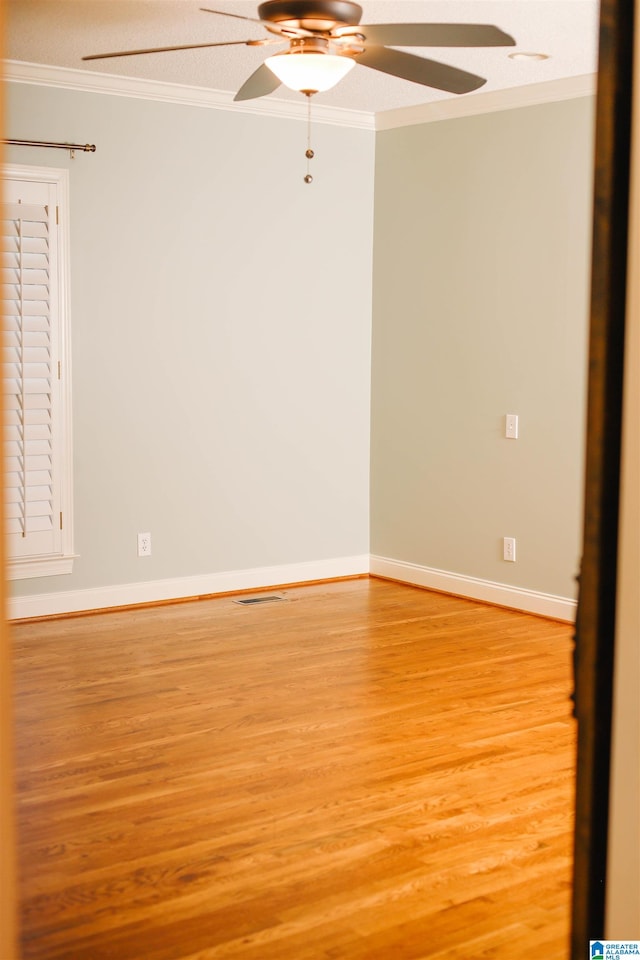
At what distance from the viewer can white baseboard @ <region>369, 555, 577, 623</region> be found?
5305mm

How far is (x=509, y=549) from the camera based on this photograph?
5508mm

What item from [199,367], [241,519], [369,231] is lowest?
[241,519]

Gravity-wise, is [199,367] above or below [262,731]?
above

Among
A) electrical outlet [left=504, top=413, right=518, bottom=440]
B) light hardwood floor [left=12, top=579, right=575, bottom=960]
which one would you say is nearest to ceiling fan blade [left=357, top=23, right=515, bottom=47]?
light hardwood floor [left=12, top=579, right=575, bottom=960]

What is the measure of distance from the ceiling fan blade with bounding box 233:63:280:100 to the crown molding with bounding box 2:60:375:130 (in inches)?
49.0

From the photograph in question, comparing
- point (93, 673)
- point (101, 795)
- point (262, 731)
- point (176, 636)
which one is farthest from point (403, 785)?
point (176, 636)

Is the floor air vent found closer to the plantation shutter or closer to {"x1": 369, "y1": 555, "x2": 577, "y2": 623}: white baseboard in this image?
{"x1": 369, "y1": 555, "x2": 577, "y2": 623}: white baseboard

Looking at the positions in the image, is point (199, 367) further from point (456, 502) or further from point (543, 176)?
point (543, 176)

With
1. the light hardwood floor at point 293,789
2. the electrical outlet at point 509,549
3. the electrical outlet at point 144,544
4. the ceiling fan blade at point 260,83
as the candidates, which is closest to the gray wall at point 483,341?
the electrical outlet at point 509,549

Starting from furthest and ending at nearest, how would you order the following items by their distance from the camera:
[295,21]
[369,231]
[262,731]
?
[369,231]
[262,731]
[295,21]

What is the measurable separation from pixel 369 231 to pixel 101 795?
3.98m

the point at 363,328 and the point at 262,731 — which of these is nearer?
the point at 262,731

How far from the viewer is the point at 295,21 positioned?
3.16 meters

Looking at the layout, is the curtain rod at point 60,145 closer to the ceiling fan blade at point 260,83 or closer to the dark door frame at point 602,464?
the ceiling fan blade at point 260,83
